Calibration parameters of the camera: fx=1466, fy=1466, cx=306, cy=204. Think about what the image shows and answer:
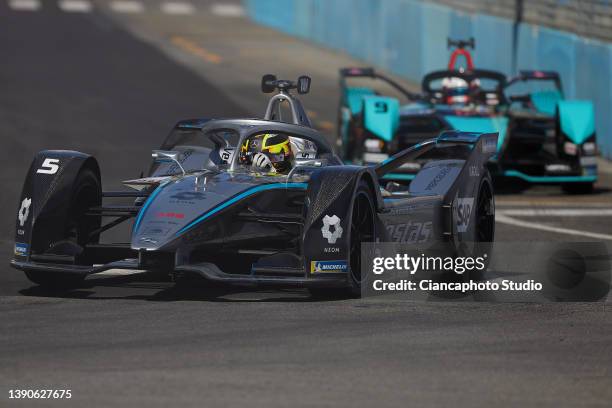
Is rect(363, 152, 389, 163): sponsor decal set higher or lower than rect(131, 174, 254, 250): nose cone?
lower

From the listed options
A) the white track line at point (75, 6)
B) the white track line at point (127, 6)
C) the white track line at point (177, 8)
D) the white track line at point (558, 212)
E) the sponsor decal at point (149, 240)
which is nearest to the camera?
the sponsor decal at point (149, 240)

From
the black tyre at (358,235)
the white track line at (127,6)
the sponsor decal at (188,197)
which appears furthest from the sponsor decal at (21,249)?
the white track line at (127,6)

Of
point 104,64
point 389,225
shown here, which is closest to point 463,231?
point 389,225

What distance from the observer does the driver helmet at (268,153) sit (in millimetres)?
11750

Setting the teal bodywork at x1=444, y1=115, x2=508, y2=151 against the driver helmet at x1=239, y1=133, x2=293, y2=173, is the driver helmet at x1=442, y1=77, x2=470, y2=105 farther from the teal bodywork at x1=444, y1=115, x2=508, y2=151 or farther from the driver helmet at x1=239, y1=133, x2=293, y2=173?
the driver helmet at x1=239, y1=133, x2=293, y2=173

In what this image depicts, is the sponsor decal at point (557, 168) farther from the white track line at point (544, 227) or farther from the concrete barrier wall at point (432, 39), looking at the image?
the concrete barrier wall at point (432, 39)

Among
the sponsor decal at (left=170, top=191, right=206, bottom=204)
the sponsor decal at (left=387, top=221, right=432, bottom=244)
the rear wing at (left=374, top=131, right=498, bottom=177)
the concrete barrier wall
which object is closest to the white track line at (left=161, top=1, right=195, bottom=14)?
the concrete barrier wall

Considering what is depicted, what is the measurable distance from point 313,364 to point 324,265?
205cm

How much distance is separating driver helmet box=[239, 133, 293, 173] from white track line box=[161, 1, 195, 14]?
130ft

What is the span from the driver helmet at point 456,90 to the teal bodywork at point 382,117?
1.60 meters

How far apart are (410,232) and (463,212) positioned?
28.7 inches

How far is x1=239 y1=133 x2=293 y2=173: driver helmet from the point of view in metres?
11.8

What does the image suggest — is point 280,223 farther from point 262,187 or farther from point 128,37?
point 128,37

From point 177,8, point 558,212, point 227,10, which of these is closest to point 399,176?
point 558,212
